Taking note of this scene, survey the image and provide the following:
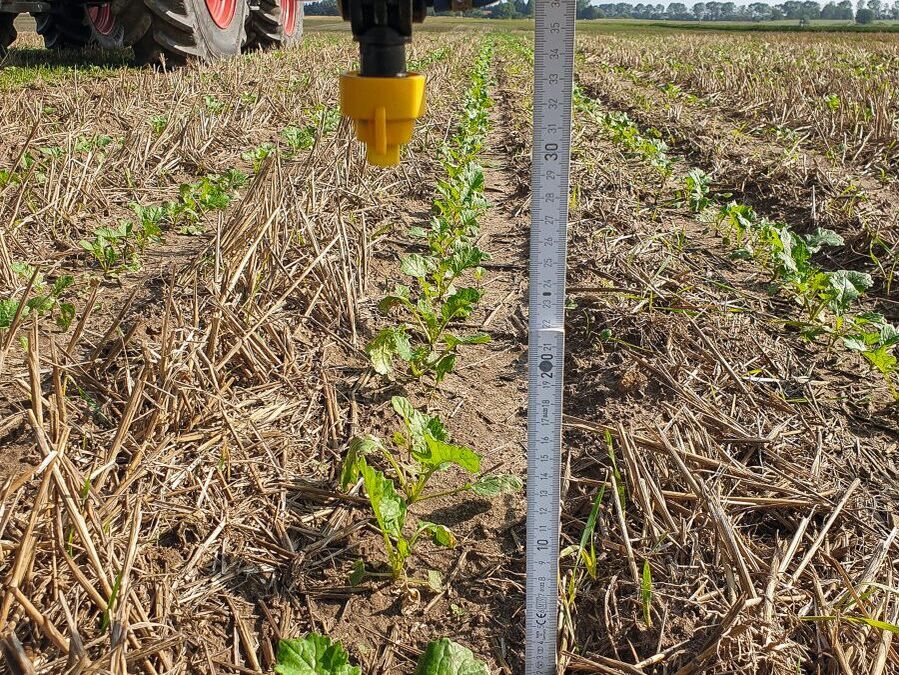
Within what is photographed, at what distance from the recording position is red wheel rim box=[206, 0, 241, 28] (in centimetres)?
811

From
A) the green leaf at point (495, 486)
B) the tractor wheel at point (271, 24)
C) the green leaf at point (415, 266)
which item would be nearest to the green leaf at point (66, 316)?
the green leaf at point (415, 266)

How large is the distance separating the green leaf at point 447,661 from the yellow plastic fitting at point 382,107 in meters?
0.95

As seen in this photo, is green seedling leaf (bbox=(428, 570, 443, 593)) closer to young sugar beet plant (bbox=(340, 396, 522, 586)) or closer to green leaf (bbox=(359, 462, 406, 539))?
young sugar beet plant (bbox=(340, 396, 522, 586))

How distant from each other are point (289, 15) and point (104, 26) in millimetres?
4393

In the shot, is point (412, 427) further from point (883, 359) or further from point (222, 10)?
point (222, 10)

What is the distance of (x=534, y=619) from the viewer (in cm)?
151

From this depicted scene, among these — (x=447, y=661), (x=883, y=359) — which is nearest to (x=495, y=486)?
(x=447, y=661)

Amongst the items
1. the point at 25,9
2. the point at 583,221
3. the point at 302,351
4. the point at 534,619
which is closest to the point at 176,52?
the point at 25,9

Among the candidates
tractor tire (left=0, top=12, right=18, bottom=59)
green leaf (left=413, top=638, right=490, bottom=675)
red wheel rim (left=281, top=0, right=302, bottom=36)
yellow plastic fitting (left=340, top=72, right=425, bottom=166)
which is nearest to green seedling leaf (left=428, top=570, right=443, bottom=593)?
green leaf (left=413, top=638, right=490, bottom=675)

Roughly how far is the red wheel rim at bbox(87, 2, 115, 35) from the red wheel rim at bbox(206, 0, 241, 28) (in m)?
1.40

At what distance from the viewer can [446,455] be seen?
1.75 m

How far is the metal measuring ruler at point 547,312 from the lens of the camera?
1318mm

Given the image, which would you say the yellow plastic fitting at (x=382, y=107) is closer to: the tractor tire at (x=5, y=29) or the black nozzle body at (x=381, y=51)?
the black nozzle body at (x=381, y=51)

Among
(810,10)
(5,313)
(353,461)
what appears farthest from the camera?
(810,10)
